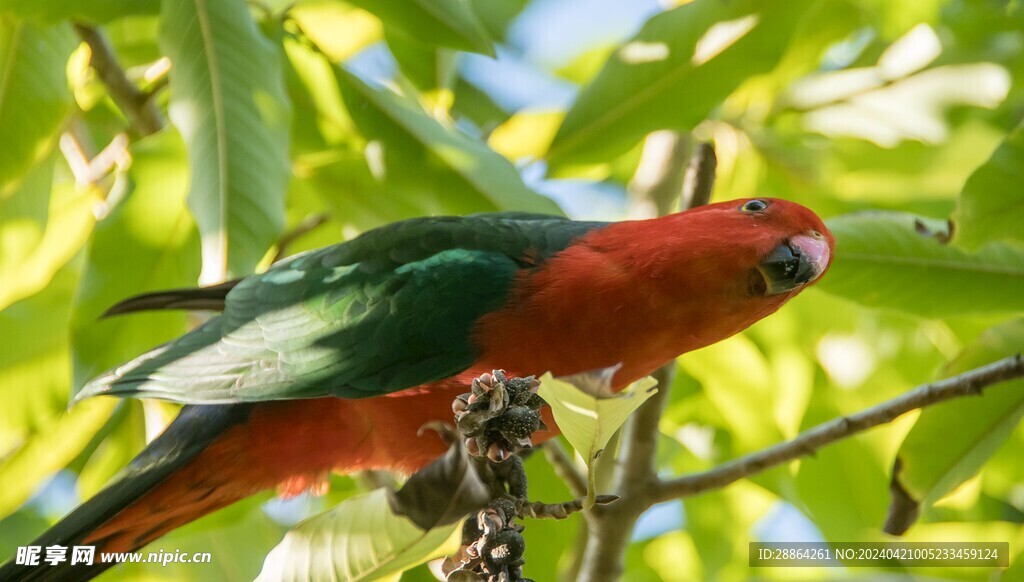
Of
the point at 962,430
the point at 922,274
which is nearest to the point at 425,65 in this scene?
the point at 922,274

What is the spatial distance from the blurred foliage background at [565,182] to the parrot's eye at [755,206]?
29 centimetres

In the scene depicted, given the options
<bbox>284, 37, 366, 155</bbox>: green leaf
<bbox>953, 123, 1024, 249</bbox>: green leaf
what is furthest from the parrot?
<bbox>284, 37, 366, 155</bbox>: green leaf

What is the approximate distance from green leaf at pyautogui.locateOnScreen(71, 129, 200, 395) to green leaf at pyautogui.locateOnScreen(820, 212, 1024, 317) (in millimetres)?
1507

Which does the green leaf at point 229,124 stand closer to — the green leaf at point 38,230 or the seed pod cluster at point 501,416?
the green leaf at point 38,230

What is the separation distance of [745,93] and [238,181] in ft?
5.00

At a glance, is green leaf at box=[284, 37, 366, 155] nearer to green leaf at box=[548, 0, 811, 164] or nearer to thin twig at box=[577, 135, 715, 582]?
green leaf at box=[548, 0, 811, 164]

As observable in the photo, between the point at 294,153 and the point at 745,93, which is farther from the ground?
the point at 294,153

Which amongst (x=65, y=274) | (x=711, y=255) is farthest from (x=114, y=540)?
(x=711, y=255)

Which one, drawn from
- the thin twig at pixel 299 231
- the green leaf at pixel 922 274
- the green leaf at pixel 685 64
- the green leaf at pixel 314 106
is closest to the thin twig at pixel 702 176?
the green leaf at pixel 685 64

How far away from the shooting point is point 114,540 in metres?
2.18

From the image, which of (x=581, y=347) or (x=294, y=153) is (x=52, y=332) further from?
(x=581, y=347)

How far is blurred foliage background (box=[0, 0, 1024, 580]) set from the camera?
2160 millimetres

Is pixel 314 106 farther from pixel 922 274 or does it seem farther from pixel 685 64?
pixel 922 274

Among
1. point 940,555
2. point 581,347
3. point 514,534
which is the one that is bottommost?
point 940,555
